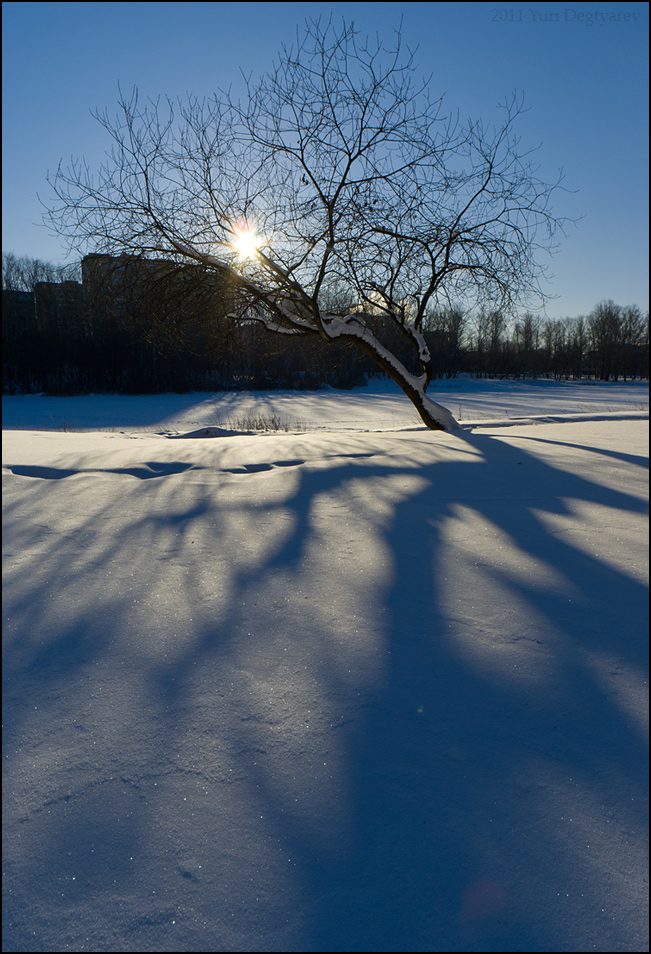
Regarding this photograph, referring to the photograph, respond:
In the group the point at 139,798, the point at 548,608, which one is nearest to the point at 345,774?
the point at 139,798

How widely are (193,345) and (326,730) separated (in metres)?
10.9

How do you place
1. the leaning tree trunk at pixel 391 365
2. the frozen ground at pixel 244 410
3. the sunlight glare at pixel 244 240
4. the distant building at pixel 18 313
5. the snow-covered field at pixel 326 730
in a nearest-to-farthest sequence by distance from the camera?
the snow-covered field at pixel 326 730 → the sunlight glare at pixel 244 240 → the leaning tree trunk at pixel 391 365 → the frozen ground at pixel 244 410 → the distant building at pixel 18 313

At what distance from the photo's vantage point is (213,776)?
1.38m

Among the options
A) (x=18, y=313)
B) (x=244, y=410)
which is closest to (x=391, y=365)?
(x=244, y=410)

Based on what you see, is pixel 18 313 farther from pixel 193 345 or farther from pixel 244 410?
pixel 193 345

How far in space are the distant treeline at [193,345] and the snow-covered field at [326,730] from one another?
20.1 ft

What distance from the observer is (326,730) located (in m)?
1.52

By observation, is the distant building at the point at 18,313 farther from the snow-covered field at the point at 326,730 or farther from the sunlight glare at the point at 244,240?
the snow-covered field at the point at 326,730

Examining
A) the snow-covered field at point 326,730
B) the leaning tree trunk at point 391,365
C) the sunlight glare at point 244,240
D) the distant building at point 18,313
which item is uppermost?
the distant building at point 18,313

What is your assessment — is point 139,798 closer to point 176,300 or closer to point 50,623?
point 50,623

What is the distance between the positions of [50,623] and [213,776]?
3.75 feet

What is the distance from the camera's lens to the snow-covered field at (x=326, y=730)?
1.07 m

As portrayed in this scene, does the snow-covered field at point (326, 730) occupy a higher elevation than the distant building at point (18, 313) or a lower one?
lower

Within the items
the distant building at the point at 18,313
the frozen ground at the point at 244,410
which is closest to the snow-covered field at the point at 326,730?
the frozen ground at the point at 244,410
